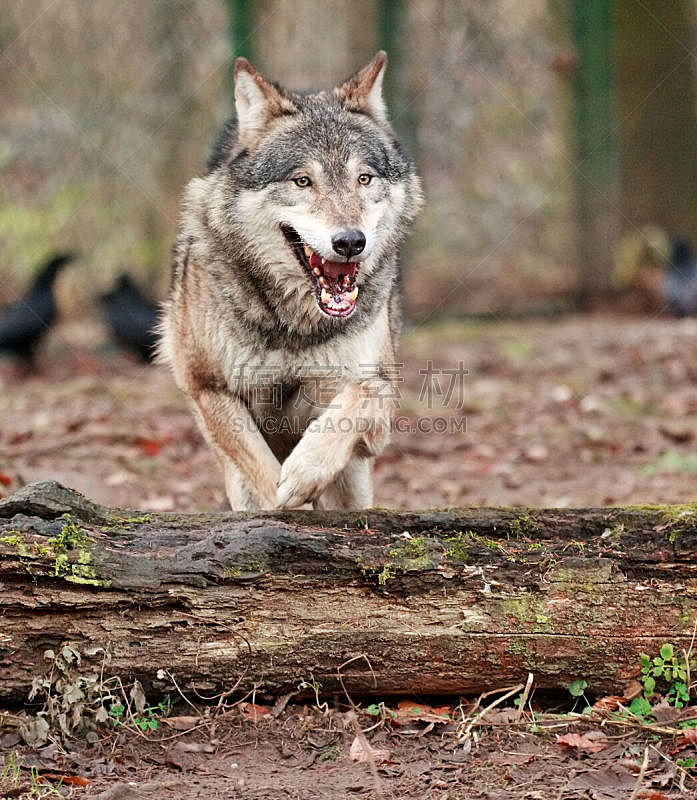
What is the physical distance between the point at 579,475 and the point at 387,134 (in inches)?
112

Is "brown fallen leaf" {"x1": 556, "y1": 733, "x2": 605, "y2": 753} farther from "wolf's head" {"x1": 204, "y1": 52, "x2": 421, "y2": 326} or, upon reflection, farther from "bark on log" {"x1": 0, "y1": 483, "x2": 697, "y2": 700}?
"wolf's head" {"x1": 204, "y1": 52, "x2": 421, "y2": 326}

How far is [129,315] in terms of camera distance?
29.9ft

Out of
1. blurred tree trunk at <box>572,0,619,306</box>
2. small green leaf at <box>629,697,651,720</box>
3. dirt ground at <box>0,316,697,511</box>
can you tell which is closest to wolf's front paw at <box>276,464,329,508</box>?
small green leaf at <box>629,697,651,720</box>

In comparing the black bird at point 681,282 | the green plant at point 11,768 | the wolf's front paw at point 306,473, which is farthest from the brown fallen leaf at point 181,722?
the black bird at point 681,282

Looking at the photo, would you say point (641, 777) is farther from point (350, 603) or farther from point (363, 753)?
point (350, 603)

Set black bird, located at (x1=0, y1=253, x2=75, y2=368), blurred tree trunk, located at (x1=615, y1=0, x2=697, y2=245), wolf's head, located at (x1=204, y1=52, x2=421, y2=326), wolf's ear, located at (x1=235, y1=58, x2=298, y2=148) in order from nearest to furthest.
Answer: wolf's head, located at (x1=204, y1=52, x2=421, y2=326) < wolf's ear, located at (x1=235, y1=58, x2=298, y2=148) < black bird, located at (x1=0, y1=253, x2=75, y2=368) < blurred tree trunk, located at (x1=615, y1=0, x2=697, y2=245)

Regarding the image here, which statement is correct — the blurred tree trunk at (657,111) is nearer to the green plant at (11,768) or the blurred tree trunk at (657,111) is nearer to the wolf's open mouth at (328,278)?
the wolf's open mouth at (328,278)

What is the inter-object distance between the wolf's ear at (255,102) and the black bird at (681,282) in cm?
706

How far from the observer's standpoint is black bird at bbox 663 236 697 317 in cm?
1003

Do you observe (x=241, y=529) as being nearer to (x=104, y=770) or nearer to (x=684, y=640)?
(x=104, y=770)

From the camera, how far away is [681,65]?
10469mm

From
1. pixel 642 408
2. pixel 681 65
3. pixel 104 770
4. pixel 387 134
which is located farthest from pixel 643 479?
pixel 681 65

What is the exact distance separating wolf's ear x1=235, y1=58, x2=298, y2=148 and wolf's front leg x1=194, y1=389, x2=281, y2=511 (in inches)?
44.7

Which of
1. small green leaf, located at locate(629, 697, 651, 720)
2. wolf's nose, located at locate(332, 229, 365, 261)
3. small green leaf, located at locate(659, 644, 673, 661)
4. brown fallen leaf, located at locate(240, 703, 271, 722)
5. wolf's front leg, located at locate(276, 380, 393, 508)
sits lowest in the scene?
brown fallen leaf, located at locate(240, 703, 271, 722)
